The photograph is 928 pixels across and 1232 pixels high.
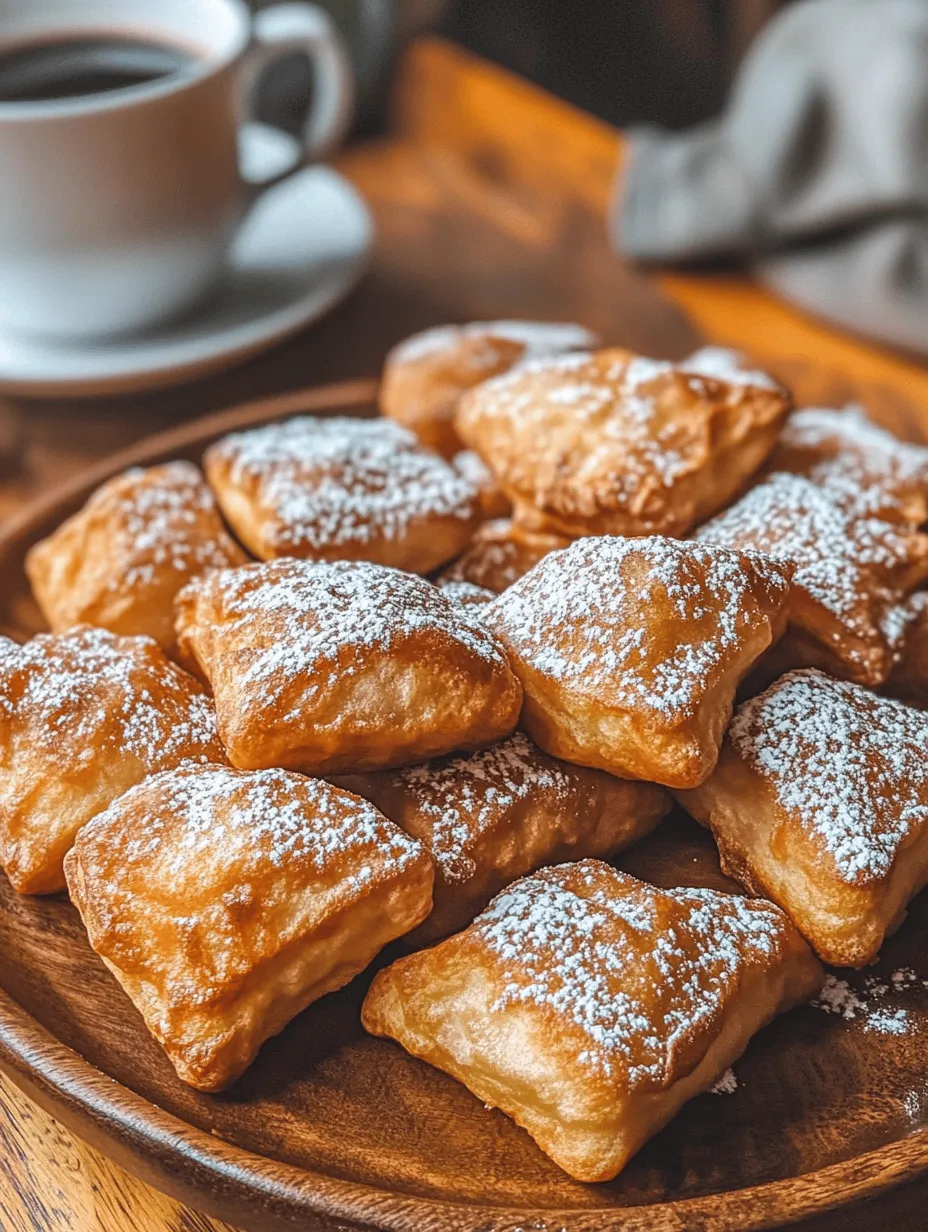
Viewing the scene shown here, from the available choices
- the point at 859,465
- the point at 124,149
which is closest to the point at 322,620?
the point at 859,465

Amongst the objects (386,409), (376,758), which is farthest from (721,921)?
(386,409)

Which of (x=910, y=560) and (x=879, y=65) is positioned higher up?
(x=879, y=65)

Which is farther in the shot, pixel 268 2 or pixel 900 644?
pixel 268 2

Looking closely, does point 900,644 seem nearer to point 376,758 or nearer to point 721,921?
point 721,921

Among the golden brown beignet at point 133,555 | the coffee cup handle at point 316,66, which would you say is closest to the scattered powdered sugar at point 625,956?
the golden brown beignet at point 133,555

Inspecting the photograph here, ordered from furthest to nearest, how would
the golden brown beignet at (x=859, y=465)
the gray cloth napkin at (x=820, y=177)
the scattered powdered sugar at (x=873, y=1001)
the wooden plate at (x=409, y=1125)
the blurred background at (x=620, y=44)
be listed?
the blurred background at (x=620, y=44)
the gray cloth napkin at (x=820, y=177)
the golden brown beignet at (x=859, y=465)
the scattered powdered sugar at (x=873, y=1001)
the wooden plate at (x=409, y=1125)

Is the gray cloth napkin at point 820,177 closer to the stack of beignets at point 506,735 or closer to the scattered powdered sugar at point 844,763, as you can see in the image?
the stack of beignets at point 506,735

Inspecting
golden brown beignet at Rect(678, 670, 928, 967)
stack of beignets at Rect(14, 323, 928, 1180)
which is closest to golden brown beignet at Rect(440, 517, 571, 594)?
stack of beignets at Rect(14, 323, 928, 1180)

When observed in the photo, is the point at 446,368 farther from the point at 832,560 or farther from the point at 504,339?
the point at 832,560
